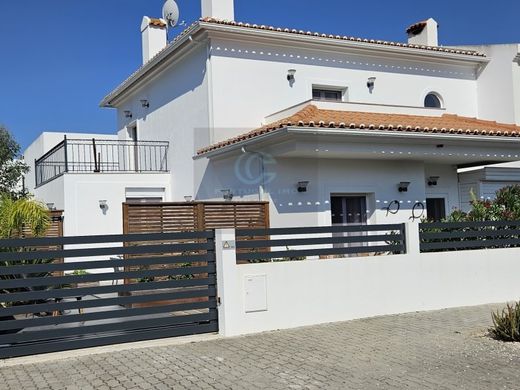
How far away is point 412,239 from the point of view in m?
9.15

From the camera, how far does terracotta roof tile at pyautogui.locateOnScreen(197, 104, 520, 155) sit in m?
11.3

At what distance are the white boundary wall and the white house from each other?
10.9 ft

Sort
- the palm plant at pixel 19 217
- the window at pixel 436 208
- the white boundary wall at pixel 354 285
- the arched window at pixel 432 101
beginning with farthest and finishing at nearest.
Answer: the arched window at pixel 432 101
the window at pixel 436 208
the palm plant at pixel 19 217
the white boundary wall at pixel 354 285

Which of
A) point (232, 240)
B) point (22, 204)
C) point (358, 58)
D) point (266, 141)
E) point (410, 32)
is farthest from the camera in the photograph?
point (410, 32)

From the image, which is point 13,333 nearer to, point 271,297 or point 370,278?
point 271,297

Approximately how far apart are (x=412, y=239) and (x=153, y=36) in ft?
44.1

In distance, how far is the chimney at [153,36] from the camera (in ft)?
62.6

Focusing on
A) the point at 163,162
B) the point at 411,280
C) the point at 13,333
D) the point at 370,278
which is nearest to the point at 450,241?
the point at 411,280

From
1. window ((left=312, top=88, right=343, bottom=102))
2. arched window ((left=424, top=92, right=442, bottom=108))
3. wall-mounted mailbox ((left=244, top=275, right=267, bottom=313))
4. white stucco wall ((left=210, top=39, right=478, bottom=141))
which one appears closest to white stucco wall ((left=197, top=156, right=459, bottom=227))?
white stucco wall ((left=210, top=39, right=478, bottom=141))

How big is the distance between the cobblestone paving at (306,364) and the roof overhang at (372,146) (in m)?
4.59

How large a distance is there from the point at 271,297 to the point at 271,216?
15.1 feet

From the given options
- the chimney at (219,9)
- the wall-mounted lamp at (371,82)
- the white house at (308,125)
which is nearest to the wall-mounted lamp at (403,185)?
the white house at (308,125)

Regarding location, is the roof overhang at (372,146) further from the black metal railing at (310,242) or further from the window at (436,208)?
the black metal railing at (310,242)

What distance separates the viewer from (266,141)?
1146 cm
